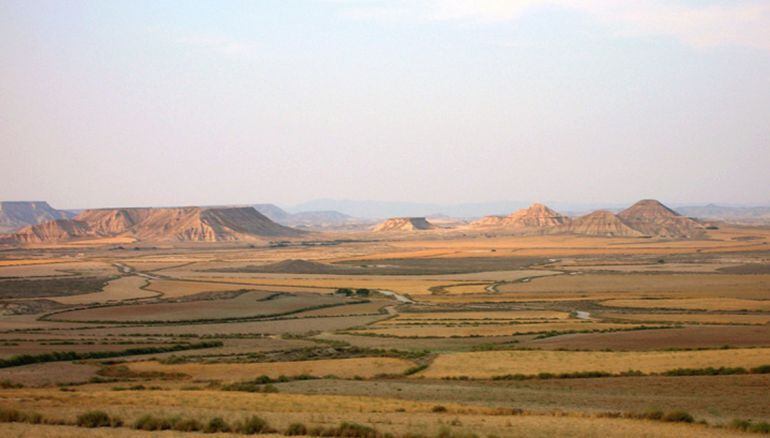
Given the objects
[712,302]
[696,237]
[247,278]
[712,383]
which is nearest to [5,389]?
[712,383]

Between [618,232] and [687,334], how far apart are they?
155586 mm

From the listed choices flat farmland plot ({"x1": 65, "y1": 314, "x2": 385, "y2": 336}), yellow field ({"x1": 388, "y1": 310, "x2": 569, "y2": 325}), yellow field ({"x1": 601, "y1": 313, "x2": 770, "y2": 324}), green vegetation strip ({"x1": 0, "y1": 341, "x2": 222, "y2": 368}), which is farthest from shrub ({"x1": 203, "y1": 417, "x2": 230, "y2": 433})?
yellow field ({"x1": 601, "y1": 313, "x2": 770, "y2": 324})

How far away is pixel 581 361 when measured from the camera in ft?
106

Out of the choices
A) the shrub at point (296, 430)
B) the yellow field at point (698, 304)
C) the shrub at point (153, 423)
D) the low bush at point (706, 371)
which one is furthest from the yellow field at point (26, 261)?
the shrub at point (296, 430)

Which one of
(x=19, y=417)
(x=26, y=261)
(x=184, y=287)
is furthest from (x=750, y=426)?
(x=26, y=261)

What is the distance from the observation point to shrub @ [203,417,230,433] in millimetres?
18844

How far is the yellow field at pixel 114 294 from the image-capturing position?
69.3 m

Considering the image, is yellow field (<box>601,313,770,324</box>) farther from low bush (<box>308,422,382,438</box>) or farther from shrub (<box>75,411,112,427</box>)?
shrub (<box>75,411,112,427</box>)

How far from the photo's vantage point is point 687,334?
40469 millimetres

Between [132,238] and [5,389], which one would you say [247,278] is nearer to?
[5,389]

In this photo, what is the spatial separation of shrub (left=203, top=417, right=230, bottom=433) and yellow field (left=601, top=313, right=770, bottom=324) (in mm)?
36249

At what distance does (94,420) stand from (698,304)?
49.9 m

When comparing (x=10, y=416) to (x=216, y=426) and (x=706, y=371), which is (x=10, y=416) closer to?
(x=216, y=426)

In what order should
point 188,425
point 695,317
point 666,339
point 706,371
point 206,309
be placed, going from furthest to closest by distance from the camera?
point 206,309 < point 695,317 < point 666,339 < point 706,371 < point 188,425
